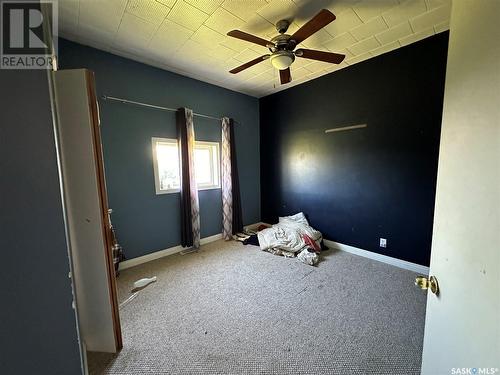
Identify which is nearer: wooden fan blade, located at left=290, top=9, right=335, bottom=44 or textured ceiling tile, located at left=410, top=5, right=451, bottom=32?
wooden fan blade, located at left=290, top=9, right=335, bottom=44

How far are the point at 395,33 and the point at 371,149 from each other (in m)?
1.30

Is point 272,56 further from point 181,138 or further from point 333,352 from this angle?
point 333,352

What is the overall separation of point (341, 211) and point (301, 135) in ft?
4.78

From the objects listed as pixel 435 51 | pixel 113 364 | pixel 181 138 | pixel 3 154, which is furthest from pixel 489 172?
pixel 181 138

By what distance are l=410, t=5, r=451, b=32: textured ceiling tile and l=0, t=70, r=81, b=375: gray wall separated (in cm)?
295

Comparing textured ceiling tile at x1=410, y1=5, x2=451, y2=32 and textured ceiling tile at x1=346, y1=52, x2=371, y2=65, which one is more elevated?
textured ceiling tile at x1=346, y1=52, x2=371, y2=65

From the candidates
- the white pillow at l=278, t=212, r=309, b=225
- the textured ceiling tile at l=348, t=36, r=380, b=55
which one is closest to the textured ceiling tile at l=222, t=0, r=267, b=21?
the textured ceiling tile at l=348, t=36, r=380, b=55

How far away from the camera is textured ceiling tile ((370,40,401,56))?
7.84 feet

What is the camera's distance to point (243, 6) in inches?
69.8

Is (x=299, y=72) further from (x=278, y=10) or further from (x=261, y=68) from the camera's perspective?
(x=278, y=10)

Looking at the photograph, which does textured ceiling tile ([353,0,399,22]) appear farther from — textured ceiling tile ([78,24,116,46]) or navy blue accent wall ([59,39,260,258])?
textured ceiling tile ([78,24,116,46])

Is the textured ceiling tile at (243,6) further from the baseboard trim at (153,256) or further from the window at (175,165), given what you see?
the baseboard trim at (153,256)

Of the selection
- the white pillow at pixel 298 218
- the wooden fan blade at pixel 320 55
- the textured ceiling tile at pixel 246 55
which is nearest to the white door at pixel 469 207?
the wooden fan blade at pixel 320 55

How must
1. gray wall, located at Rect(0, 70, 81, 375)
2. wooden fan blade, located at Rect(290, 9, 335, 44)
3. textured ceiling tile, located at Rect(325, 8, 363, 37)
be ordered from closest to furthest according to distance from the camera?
gray wall, located at Rect(0, 70, 81, 375)
wooden fan blade, located at Rect(290, 9, 335, 44)
textured ceiling tile, located at Rect(325, 8, 363, 37)
